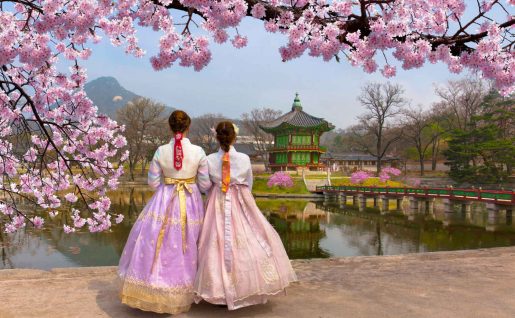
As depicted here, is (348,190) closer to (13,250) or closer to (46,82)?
(13,250)

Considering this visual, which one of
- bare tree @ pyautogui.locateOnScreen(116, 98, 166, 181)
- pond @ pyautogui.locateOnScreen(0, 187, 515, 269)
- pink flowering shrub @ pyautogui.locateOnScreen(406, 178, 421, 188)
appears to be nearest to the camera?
pond @ pyautogui.locateOnScreen(0, 187, 515, 269)

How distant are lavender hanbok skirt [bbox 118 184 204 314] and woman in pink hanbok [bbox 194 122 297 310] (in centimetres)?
11

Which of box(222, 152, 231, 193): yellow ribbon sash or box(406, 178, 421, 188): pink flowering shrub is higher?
box(222, 152, 231, 193): yellow ribbon sash

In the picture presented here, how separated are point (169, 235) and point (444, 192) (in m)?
22.0

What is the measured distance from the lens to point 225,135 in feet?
11.5

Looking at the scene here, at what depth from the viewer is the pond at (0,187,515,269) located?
11.4m

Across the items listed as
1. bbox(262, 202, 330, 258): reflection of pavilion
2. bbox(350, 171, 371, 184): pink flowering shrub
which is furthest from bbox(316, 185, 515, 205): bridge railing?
bbox(262, 202, 330, 258): reflection of pavilion

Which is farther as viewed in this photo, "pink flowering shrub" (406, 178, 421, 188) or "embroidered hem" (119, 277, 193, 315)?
"pink flowering shrub" (406, 178, 421, 188)

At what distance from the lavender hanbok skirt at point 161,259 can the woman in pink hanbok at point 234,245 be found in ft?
0.35

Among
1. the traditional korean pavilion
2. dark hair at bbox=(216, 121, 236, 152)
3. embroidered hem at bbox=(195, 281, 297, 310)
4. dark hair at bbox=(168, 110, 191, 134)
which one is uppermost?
the traditional korean pavilion

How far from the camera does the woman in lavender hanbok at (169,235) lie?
3.19 meters

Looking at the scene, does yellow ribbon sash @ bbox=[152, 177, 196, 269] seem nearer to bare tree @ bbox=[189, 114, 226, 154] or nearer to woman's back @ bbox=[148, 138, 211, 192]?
Result: woman's back @ bbox=[148, 138, 211, 192]

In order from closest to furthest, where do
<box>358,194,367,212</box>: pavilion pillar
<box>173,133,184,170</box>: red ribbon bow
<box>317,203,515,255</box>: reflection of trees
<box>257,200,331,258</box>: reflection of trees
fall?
<box>173,133,184,170</box>: red ribbon bow
<box>257,200,331,258</box>: reflection of trees
<box>317,203,515,255</box>: reflection of trees
<box>358,194,367,212</box>: pavilion pillar

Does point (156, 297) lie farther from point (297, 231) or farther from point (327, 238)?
point (297, 231)
